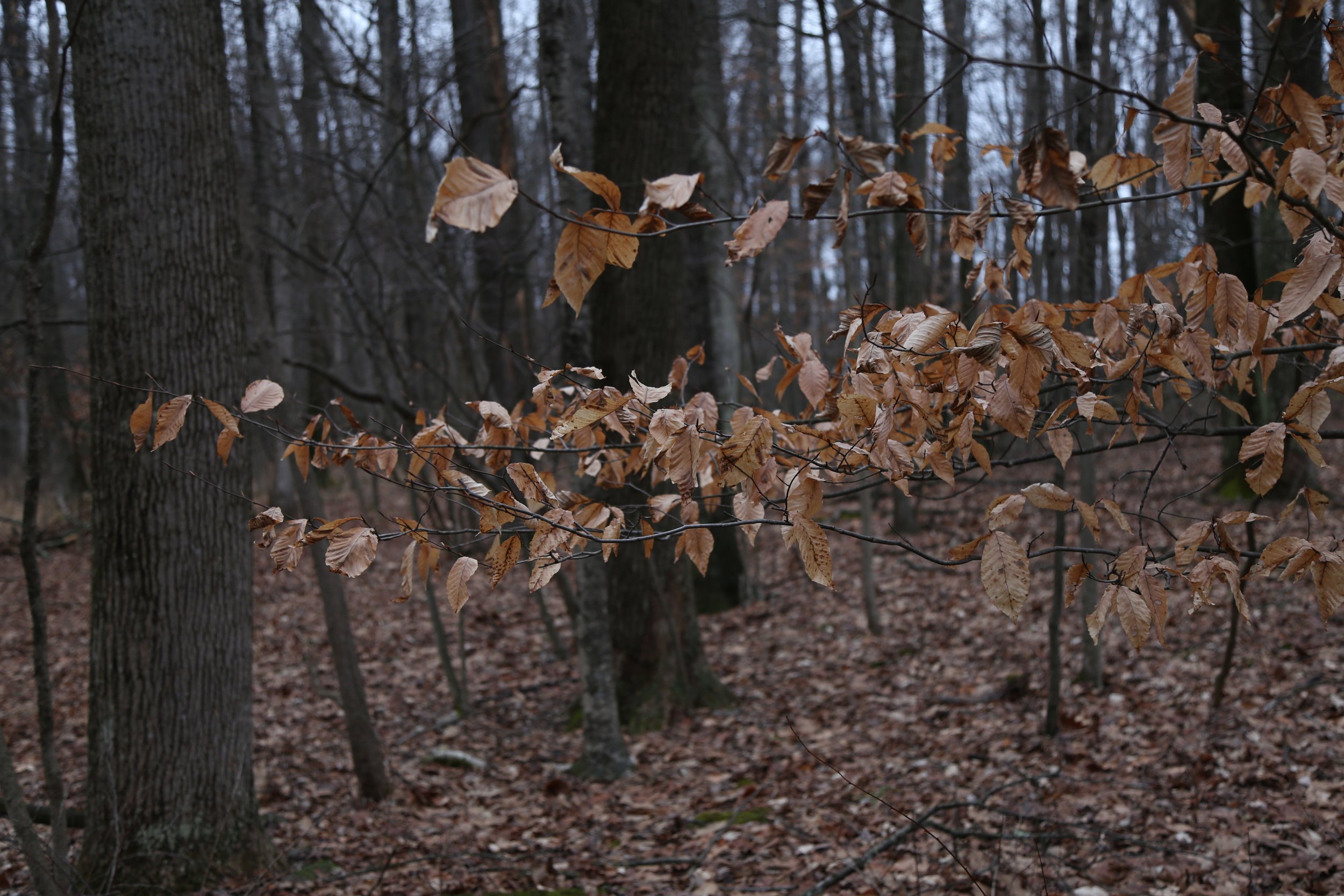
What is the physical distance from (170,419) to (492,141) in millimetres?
9557

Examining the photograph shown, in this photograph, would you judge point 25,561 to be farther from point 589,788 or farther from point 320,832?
point 589,788

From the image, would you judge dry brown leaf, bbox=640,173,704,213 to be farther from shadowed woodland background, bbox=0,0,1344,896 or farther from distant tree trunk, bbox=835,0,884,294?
distant tree trunk, bbox=835,0,884,294

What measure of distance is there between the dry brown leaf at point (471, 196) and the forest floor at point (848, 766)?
212 cm

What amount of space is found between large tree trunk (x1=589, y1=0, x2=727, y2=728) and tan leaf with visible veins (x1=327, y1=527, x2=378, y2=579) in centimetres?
376

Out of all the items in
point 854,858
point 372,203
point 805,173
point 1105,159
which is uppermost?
point 805,173

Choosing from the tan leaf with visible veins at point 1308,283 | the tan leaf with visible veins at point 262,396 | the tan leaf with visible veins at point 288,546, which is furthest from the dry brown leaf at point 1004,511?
the tan leaf with visible veins at point 262,396

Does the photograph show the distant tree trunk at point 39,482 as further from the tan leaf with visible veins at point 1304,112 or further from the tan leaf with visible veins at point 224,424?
the tan leaf with visible veins at point 1304,112

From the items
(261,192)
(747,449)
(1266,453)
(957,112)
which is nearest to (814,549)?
(747,449)

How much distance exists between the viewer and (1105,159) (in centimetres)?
207

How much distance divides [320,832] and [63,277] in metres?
22.4

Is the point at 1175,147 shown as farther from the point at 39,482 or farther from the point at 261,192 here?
the point at 261,192

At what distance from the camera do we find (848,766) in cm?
502

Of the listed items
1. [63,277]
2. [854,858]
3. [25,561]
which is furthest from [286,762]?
[63,277]

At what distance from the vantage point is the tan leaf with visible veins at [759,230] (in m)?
1.59
